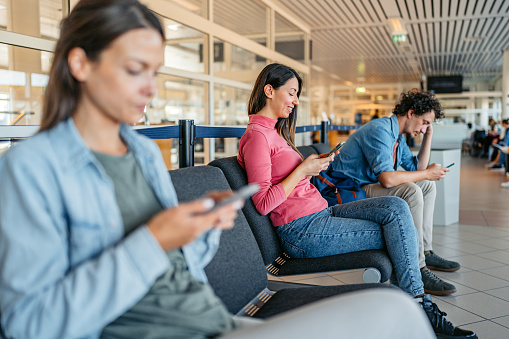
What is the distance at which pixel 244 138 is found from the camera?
2.10 metres

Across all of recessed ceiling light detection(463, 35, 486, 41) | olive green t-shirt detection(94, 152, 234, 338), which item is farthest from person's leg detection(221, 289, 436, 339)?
recessed ceiling light detection(463, 35, 486, 41)

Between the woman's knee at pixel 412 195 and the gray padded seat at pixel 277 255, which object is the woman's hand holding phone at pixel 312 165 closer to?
the gray padded seat at pixel 277 255

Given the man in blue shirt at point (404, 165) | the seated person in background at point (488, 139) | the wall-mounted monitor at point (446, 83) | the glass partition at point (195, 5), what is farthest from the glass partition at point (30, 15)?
the wall-mounted monitor at point (446, 83)

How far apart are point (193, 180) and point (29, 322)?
753 millimetres

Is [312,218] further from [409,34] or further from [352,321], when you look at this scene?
[409,34]

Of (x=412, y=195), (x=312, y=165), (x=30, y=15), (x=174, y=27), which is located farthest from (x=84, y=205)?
(x=174, y=27)

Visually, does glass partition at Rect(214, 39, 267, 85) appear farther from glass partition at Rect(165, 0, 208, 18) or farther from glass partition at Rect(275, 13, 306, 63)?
glass partition at Rect(275, 13, 306, 63)

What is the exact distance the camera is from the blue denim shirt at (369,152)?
2965mm

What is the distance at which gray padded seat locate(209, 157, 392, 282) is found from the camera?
1933 millimetres

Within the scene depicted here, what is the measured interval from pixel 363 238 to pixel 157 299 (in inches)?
53.6

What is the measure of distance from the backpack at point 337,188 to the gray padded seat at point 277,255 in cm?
74

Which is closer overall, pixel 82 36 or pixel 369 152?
pixel 82 36

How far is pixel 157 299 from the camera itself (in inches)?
38.3

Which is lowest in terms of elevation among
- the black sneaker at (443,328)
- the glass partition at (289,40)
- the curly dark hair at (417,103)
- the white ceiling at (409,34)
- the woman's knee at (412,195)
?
the black sneaker at (443,328)
